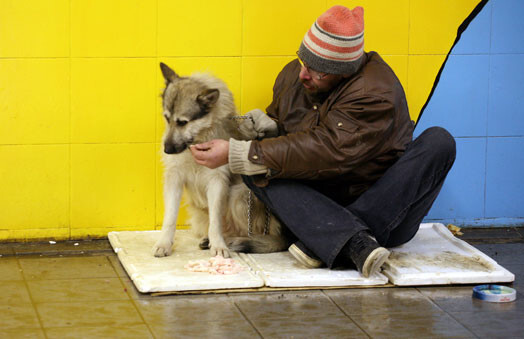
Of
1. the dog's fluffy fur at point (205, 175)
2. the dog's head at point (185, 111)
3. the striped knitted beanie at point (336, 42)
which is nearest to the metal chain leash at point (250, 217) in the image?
the dog's fluffy fur at point (205, 175)

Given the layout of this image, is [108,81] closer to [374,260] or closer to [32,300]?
[32,300]

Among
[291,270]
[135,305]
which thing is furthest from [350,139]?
[135,305]

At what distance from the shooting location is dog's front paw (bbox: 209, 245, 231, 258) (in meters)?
3.81

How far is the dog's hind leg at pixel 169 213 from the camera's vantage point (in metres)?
3.89

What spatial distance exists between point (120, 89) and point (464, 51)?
2.09 metres

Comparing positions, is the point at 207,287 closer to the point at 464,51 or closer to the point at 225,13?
the point at 225,13

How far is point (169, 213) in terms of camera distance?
3.94 metres

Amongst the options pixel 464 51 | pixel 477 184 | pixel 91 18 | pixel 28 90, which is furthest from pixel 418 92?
pixel 28 90

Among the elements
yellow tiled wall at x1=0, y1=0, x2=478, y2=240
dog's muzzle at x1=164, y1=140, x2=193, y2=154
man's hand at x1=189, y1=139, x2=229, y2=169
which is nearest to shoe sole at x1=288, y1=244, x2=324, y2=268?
man's hand at x1=189, y1=139, x2=229, y2=169

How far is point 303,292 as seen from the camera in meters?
3.47

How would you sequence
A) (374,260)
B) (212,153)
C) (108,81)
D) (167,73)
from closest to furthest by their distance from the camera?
(374,260) < (212,153) < (167,73) < (108,81)

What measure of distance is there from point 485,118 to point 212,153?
194 centimetres

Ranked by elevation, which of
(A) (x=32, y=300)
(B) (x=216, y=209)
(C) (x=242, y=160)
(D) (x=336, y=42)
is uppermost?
(D) (x=336, y=42)

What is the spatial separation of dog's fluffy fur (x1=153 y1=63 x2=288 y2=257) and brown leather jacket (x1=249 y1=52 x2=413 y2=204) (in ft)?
1.11
